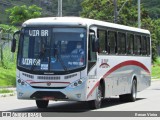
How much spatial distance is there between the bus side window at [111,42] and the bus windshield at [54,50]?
2.70m

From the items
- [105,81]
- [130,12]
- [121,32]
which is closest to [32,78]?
[105,81]

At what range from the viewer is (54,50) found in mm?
18578

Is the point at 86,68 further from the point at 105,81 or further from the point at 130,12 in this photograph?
the point at 130,12

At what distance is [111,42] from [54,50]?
138 inches

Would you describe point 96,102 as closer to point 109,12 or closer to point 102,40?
point 102,40

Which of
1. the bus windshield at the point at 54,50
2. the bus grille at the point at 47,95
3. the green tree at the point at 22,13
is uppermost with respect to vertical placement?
the green tree at the point at 22,13

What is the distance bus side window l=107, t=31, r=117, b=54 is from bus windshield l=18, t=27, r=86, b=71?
2.70 m

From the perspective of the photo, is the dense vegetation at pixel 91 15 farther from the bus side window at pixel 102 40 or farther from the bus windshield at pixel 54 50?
the bus windshield at pixel 54 50

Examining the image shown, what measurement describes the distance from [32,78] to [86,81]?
1.67 m

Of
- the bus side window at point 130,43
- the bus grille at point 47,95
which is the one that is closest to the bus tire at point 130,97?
the bus side window at point 130,43

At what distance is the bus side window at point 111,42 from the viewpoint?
21236 millimetres

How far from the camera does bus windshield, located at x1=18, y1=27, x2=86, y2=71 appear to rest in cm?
1845

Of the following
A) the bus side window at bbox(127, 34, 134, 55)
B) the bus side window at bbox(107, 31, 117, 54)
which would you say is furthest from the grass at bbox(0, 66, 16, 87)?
the bus side window at bbox(107, 31, 117, 54)

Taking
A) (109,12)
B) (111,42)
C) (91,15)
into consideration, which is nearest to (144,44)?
(111,42)
